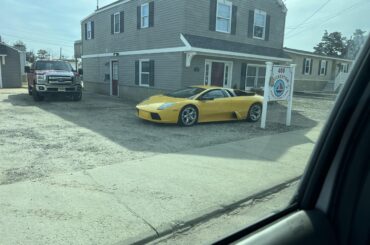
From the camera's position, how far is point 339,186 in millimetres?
1537

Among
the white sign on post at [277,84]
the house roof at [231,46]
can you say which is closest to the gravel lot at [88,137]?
the white sign on post at [277,84]

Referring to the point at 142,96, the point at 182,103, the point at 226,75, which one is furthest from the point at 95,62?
the point at 182,103

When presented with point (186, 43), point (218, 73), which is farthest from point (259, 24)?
point (186, 43)

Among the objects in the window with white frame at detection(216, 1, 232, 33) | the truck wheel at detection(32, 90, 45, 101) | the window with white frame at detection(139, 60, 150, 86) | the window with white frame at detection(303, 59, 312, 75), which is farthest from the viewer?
the window with white frame at detection(303, 59, 312, 75)

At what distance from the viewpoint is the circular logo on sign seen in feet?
34.1

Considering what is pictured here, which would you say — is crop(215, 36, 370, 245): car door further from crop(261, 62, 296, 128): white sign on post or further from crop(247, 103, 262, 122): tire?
crop(247, 103, 262, 122): tire

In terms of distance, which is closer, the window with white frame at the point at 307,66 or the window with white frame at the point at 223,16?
the window with white frame at the point at 223,16

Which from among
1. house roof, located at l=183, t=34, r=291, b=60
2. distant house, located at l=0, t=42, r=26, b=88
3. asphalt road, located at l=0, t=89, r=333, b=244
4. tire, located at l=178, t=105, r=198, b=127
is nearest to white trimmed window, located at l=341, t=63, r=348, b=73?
asphalt road, located at l=0, t=89, r=333, b=244

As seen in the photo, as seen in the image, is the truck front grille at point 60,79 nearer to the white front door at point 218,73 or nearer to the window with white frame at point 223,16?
the white front door at point 218,73

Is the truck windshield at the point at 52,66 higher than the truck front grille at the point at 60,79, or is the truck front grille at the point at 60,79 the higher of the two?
the truck windshield at the point at 52,66

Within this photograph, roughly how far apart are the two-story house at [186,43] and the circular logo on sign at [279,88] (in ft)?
13.1

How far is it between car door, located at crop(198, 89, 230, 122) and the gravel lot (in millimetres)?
279

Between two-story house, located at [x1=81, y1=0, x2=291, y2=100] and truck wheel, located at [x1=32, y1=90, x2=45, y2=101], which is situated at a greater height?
two-story house, located at [x1=81, y1=0, x2=291, y2=100]

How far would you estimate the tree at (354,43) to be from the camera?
1.45 m
